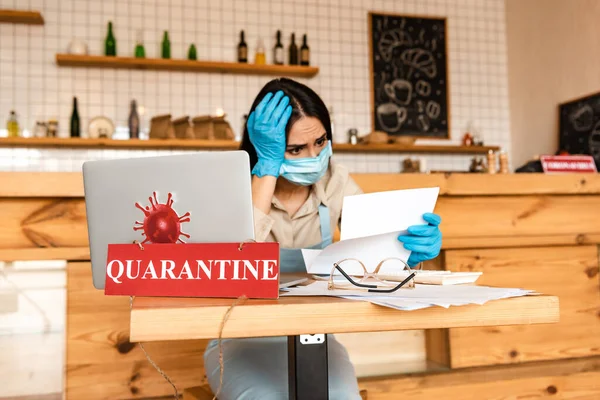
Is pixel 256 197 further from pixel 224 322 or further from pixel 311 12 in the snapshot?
pixel 311 12

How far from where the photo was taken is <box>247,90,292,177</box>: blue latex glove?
1.50 metres

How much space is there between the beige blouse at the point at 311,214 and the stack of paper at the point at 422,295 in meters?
0.76

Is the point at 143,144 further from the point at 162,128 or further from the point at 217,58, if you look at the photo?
the point at 217,58

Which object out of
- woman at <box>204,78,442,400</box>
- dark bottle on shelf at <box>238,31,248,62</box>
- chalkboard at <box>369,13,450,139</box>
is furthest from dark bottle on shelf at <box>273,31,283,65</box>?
woman at <box>204,78,442,400</box>

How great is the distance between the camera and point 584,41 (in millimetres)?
3238

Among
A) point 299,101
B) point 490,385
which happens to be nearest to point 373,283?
point 299,101

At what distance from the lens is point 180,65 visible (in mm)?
3445

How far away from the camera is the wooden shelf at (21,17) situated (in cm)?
319

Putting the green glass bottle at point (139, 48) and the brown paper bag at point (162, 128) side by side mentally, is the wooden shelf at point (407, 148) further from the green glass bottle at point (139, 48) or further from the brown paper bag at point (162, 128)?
the green glass bottle at point (139, 48)

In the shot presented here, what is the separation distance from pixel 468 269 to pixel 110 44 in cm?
251

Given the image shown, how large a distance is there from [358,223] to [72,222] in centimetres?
105

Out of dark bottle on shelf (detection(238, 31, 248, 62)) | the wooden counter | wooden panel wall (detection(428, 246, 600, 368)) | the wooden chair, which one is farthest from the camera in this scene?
dark bottle on shelf (detection(238, 31, 248, 62))

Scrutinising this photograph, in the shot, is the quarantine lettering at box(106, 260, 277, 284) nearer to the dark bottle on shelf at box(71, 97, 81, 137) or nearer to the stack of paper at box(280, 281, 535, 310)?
the stack of paper at box(280, 281, 535, 310)

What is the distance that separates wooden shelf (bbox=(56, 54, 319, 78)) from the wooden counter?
1806mm
